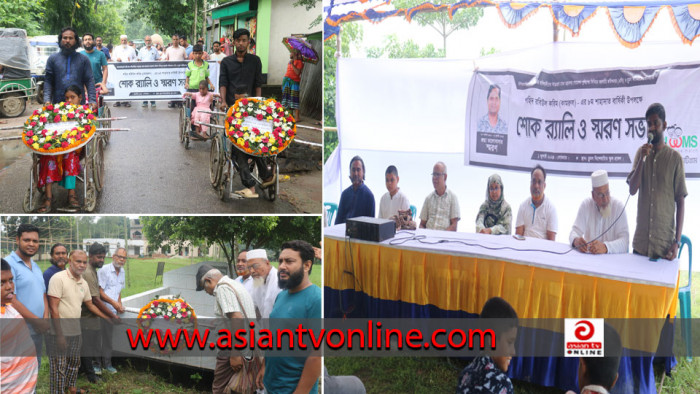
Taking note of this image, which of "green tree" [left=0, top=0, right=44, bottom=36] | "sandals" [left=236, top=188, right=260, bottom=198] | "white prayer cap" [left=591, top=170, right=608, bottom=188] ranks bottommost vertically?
"sandals" [left=236, top=188, right=260, bottom=198]

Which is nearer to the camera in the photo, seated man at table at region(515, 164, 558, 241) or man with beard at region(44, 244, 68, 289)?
man with beard at region(44, 244, 68, 289)

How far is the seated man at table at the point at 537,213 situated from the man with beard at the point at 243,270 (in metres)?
2.26

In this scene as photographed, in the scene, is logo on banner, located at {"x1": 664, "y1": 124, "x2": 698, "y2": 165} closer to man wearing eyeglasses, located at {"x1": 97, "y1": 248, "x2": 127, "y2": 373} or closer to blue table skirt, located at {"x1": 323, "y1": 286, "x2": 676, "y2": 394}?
blue table skirt, located at {"x1": 323, "y1": 286, "x2": 676, "y2": 394}

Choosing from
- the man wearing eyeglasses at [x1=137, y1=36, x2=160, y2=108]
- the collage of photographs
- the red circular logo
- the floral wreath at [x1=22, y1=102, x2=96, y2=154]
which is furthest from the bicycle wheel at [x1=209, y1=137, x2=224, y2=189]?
the red circular logo

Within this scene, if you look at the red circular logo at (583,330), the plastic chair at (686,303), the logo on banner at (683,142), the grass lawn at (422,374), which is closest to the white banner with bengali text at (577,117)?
the logo on banner at (683,142)

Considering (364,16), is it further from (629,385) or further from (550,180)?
(629,385)

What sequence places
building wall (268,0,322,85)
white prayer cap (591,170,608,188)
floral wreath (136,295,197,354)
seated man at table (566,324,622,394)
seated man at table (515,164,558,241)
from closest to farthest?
seated man at table (566,324,622,394) < floral wreath (136,295,197,354) < white prayer cap (591,170,608,188) < seated man at table (515,164,558,241) < building wall (268,0,322,85)

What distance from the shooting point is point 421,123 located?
5.02 m

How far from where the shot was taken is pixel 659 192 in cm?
378

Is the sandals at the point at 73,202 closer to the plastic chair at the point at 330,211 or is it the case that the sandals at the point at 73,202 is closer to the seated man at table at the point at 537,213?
the plastic chair at the point at 330,211

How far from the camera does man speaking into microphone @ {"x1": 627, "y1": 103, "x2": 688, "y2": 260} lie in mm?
3707

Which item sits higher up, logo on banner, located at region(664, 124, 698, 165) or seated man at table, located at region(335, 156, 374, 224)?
logo on banner, located at region(664, 124, 698, 165)

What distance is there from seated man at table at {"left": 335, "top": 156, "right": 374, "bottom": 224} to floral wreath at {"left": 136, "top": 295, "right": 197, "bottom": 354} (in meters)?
1.96

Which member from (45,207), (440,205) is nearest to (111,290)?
(45,207)
